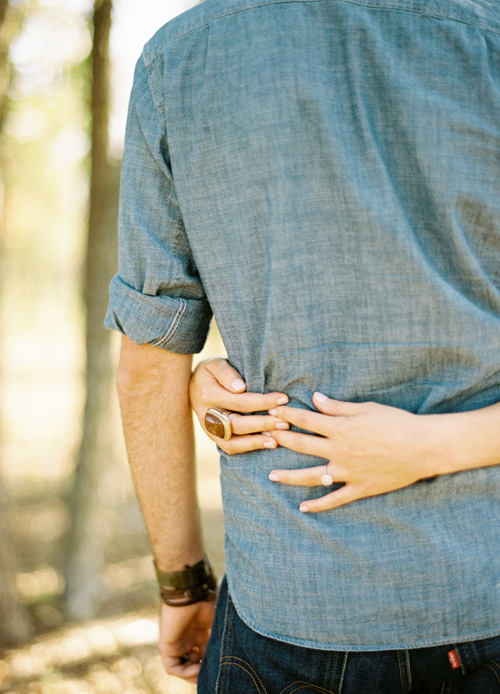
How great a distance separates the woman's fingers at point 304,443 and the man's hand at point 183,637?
2.49 feet

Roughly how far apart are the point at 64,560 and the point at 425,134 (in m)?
4.68

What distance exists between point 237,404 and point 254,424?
0.06 metres

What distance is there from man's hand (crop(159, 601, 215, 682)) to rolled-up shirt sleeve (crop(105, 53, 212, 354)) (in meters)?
0.81

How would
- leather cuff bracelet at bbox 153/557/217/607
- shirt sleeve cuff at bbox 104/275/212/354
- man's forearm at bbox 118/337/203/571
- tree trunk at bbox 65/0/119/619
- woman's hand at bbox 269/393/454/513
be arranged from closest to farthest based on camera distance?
woman's hand at bbox 269/393/454/513, shirt sleeve cuff at bbox 104/275/212/354, man's forearm at bbox 118/337/203/571, leather cuff bracelet at bbox 153/557/217/607, tree trunk at bbox 65/0/119/619

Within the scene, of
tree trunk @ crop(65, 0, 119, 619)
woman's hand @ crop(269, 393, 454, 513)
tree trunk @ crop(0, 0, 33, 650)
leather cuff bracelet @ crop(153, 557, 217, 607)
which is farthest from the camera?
tree trunk @ crop(65, 0, 119, 619)

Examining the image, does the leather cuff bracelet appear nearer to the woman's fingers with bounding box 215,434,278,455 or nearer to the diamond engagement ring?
the woman's fingers with bounding box 215,434,278,455

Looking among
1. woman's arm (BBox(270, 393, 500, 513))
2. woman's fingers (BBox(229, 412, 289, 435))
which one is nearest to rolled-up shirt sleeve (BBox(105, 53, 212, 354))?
woman's fingers (BBox(229, 412, 289, 435))

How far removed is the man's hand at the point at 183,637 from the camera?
161cm

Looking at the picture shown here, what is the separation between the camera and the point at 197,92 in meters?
1.12

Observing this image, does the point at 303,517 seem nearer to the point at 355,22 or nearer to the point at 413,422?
the point at 413,422

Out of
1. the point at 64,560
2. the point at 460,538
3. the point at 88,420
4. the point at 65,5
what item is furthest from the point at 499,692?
the point at 65,5

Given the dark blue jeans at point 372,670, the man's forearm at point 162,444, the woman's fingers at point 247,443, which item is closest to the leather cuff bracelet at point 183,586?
the man's forearm at point 162,444

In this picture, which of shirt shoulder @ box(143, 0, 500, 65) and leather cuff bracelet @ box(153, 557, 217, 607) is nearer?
shirt shoulder @ box(143, 0, 500, 65)

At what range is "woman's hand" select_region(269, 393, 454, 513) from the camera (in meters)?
1.04
